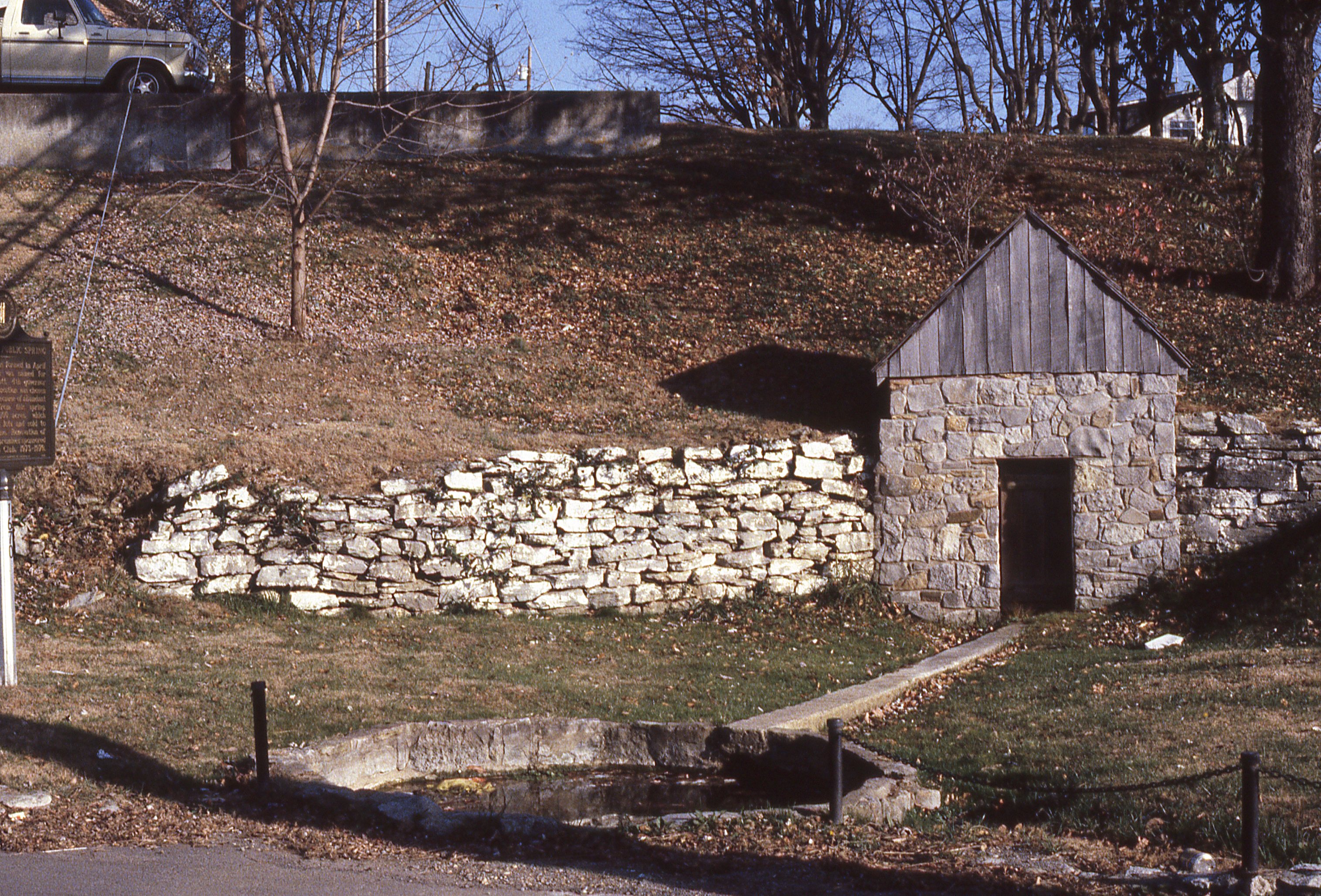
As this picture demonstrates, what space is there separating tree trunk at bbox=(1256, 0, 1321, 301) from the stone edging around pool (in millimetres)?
14289

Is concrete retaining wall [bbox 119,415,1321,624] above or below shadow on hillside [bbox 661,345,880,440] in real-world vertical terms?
below

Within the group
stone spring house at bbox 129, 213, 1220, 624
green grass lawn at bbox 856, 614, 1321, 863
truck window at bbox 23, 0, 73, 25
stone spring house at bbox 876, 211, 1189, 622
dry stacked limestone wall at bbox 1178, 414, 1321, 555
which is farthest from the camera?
truck window at bbox 23, 0, 73, 25

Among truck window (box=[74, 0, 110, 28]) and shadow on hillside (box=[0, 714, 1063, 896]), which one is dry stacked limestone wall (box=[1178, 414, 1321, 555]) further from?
truck window (box=[74, 0, 110, 28])

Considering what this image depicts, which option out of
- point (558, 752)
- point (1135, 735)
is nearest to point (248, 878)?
point (558, 752)

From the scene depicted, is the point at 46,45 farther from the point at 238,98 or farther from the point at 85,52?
the point at 238,98

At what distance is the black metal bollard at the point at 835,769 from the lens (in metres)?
6.47

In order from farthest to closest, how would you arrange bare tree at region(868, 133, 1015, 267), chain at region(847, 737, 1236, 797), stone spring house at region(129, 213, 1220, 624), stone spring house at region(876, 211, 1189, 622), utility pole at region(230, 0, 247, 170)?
utility pole at region(230, 0, 247, 170), bare tree at region(868, 133, 1015, 267), stone spring house at region(876, 211, 1189, 622), stone spring house at region(129, 213, 1220, 624), chain at region(847, 737, 1236, 797)

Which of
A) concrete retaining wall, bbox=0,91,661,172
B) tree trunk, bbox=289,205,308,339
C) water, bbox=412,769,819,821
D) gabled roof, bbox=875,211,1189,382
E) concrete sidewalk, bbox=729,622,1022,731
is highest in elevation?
concrete retaining wall, bbox=0,91,661,172

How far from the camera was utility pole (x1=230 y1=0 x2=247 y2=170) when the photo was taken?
1994 centimetres

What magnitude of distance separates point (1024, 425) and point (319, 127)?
15556mm

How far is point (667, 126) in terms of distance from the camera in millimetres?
26812

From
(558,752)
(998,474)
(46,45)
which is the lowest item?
(558,752)

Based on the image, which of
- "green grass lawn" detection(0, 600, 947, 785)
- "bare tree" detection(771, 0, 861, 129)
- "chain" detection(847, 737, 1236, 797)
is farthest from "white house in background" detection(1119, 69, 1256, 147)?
"chain" detection(847, 737, 1236, 797)

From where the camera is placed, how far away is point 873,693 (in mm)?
9781
